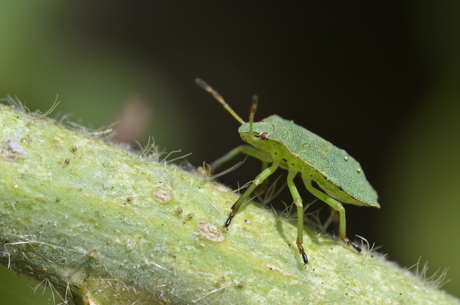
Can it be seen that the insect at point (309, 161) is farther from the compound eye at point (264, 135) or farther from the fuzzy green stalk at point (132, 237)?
the fuzzy green stalk at point (132, 237)

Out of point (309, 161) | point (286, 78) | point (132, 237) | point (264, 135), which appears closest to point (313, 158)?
point (309, 161)

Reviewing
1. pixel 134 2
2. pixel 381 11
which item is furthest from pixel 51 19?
pixel 381 11

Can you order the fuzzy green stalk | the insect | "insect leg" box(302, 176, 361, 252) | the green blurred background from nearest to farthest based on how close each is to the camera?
the fuzzy green stalk < "insect leg" box(302, 176, 361, 252) < the insect < the green blurred background

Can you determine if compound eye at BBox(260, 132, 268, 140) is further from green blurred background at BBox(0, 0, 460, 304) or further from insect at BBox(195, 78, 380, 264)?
green blurred background at BBox(0, 0, 460, 304)

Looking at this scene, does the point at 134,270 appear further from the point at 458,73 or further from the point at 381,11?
the point at 381,11

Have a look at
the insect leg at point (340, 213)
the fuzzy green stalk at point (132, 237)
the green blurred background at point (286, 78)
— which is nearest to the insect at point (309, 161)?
the insect leg at point (340, 213)

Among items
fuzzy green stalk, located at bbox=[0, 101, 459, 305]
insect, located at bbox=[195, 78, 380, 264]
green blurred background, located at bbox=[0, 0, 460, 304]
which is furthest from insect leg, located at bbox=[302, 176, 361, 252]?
green blurred background, located at bbox=[0, 0, 460, 304]
